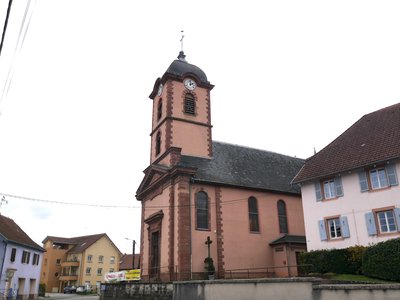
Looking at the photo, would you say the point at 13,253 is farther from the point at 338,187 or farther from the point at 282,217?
the point at 338,187

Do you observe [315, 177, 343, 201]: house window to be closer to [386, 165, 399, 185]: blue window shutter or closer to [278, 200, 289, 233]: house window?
[386, 165, 399, 185]: blue window shutter

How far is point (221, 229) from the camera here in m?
28.3

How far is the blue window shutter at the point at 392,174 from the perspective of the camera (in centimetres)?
2161

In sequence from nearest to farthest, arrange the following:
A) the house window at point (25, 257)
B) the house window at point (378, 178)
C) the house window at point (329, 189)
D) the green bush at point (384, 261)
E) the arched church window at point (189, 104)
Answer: the green bush at point (384, 261) → the house window at point (378, 178) → the house window at point (329, 189) → the arched church window at point (189, 104) → the house window at point (25, 257)

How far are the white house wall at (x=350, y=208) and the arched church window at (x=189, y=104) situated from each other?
42.9 ft

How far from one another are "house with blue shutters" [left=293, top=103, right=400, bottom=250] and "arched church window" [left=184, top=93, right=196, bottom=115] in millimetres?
12225

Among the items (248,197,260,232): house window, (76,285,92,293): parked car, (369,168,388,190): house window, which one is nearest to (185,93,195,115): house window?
(248,197,260,232): house window

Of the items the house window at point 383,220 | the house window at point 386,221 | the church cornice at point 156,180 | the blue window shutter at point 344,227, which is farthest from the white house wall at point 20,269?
the house window at point 386,221

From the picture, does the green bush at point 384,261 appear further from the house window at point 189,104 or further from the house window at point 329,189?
the house window at point 189,104

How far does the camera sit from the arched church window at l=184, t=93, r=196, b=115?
113ft

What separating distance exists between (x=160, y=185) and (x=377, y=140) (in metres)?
17.0

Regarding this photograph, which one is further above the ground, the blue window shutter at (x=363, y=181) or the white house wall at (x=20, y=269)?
the blue window shutter at (x=363, y=181)

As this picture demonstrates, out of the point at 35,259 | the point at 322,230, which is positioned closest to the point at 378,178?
the point at 322,230

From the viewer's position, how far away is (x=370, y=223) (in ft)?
72.5
